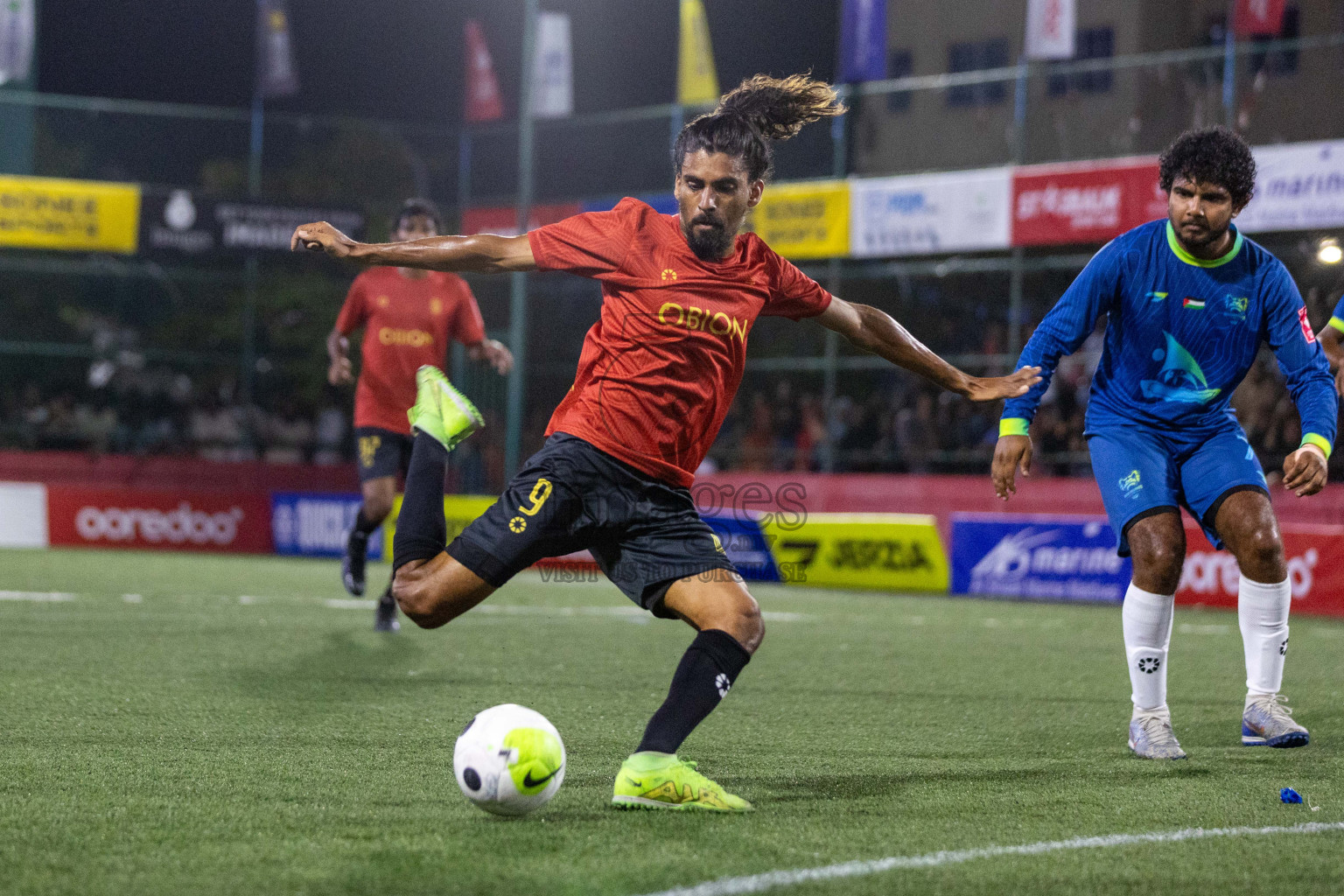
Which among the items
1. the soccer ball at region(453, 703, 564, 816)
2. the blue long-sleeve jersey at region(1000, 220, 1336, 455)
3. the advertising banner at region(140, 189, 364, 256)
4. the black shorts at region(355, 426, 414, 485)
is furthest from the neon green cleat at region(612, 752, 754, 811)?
the advertising banner at region(140, 189, 364, 256)

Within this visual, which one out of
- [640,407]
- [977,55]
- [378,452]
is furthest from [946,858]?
[977,55]

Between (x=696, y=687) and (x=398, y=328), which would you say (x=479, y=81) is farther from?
(x=696, y=687)

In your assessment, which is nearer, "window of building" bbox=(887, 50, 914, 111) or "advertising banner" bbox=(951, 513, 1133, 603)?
"advertising banner" bbox=(951, 513, 1133, 603)

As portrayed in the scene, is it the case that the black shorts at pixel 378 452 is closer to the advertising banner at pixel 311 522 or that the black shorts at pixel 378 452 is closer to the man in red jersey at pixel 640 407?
the man in red jersey at pixel 640 407

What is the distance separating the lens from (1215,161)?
213 inches

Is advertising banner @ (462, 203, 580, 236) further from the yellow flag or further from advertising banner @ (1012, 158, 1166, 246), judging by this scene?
advertising banner @ (1012, 158, 1166, 246)

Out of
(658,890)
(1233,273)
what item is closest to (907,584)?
(1233,273)

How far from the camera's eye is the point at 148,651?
7934mm

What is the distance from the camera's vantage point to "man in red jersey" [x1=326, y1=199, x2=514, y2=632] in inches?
370

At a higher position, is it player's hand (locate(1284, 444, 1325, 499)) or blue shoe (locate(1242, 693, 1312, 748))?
player's hand (locate(1284, 444, 1325, 499))

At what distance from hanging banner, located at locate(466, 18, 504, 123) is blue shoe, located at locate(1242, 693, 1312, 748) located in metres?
24.5

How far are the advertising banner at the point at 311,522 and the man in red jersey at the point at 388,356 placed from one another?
33.7 feet

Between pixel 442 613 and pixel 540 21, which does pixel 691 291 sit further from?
pixel 540 21

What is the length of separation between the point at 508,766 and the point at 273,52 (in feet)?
83.1
